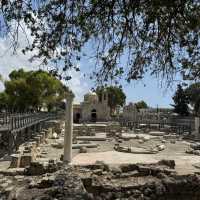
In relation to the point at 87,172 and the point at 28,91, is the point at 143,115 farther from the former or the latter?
the point at 87,172

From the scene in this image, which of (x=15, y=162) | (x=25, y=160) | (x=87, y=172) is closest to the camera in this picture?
(x=87, y=172)

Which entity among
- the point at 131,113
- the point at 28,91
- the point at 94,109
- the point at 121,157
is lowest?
the point at 121,157

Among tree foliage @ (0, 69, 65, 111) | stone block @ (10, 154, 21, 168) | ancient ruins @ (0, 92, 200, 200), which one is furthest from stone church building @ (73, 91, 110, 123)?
Answer: stone block @ (10, 154, 21, 168)

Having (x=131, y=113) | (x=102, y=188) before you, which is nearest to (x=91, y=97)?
(x=131, y=113)

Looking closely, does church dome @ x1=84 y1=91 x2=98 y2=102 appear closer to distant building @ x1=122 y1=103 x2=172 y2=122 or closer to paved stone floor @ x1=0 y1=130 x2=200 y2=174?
distant building @ x1=122 y1=103 x2=172 y2=122

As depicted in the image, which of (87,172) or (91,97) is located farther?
(91,97)

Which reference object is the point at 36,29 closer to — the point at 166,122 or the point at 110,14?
the point at 110,14

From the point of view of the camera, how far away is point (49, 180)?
1505cm

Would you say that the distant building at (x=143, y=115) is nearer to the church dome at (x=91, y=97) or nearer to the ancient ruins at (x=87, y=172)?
the church dome at (x=91, y=97)

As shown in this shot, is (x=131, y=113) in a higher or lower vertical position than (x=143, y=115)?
higher

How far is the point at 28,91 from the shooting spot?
73562 millimetres

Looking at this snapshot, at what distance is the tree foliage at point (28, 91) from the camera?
7344cm

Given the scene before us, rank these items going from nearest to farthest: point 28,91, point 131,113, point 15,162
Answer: point 15,162, point 28,91, point 131,113

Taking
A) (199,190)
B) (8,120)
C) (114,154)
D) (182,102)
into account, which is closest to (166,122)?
(182,102)
